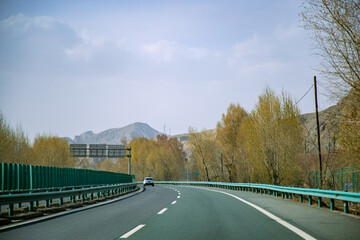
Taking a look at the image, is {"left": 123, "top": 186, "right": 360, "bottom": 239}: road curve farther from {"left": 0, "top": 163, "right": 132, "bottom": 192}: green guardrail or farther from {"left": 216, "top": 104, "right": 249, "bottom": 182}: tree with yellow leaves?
{"left": 216, "top": 104, "right": 249, "bottom": 182}: tree with yellow leaves

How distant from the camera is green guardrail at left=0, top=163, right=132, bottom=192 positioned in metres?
13.8

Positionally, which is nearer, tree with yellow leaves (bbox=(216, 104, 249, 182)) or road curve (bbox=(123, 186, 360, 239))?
road curve (bbox=(123, 186, 360, 239))

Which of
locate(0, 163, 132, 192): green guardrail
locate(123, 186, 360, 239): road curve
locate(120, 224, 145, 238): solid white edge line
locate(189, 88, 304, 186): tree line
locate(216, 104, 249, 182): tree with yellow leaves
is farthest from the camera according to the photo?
locate(216, 104, 249, 182): tree with yellow leaves

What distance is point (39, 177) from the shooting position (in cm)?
1689

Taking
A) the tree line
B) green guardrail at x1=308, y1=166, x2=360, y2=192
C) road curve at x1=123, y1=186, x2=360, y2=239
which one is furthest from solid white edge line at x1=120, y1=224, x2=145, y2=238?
the tree line

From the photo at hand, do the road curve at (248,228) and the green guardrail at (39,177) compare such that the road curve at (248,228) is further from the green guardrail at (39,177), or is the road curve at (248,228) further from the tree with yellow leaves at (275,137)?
the tree with yellow leaves at (275,137)

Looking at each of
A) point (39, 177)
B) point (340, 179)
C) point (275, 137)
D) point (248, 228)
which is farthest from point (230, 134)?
point (248, 228)

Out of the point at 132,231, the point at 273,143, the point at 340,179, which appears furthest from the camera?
the point at 273,143

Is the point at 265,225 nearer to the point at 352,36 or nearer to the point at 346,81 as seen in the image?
the point at 346,81

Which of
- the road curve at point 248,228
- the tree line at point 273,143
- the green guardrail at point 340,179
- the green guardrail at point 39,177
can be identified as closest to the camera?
the road curve at point 248,228

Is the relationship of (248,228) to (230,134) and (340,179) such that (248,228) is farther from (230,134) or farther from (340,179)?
(230,134)

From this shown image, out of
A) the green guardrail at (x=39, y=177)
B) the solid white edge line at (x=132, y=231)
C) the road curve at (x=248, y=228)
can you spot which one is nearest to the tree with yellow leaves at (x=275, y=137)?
the green guardrail at (x=39, y=177)

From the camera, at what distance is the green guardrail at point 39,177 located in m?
13.8

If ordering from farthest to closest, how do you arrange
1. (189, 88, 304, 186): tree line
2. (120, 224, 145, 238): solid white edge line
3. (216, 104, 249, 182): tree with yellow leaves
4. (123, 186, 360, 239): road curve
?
1. (216, 104, 249, 182): tree with yellow leaves
2. (189, 88, 304, 186): tree line
3. (120, 224, 145, 238): solid white edge line
4. (123, 186, 360, 239): road curve
